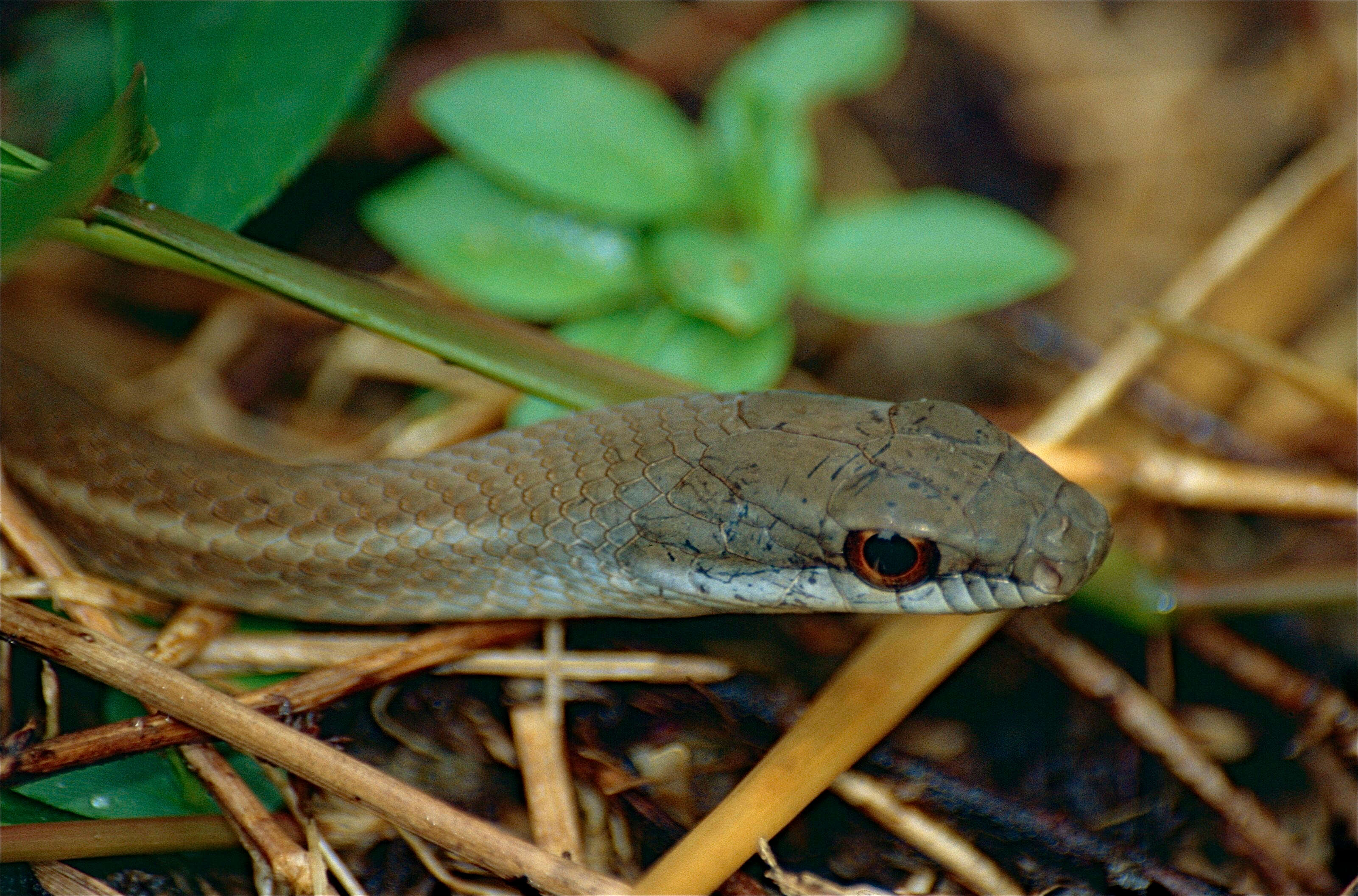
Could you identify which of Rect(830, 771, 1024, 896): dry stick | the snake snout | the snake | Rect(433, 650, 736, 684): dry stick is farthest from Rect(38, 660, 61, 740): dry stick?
the snake snout

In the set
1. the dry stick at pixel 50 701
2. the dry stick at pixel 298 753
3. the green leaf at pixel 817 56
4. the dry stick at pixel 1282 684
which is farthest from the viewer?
the green leaf at pixel 817 56

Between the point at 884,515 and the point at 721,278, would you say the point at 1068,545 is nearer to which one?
the point at 884,515

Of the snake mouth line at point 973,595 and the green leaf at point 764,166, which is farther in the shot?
the green leaf at point 764,166

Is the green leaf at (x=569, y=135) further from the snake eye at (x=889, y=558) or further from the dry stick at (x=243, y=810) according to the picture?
the dry stick at (x=243, y=810)

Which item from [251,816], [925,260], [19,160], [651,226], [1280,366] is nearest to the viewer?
[19,160]

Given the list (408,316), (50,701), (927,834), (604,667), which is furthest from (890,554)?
(50,701)

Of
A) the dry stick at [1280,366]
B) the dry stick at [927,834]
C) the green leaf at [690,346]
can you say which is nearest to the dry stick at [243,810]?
the dry stick at [927,834]
